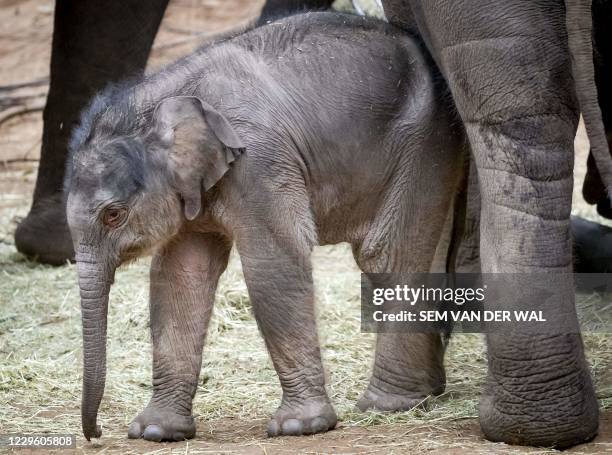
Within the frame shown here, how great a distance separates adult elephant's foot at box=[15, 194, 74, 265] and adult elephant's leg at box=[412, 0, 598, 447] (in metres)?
3.47

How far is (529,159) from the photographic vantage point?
12.9 feet

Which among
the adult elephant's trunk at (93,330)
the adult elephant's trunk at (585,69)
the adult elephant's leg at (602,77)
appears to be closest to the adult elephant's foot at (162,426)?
the adult elephant's trunk at (93,330)

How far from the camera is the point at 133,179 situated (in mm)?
4113

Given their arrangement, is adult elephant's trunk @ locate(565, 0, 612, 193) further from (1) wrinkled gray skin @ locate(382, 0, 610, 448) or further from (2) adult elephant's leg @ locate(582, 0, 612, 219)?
(2) adult elephant's leg @ locate(582, 0, 612, 219)

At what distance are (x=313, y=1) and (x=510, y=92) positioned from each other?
115 inches

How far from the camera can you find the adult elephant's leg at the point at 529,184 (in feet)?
12.8

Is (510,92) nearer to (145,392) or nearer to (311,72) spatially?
(311,72)

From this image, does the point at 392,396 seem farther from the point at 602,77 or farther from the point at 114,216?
the point at 602,77

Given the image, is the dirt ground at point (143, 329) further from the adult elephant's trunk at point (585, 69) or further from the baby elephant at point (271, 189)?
the adult elephant's trunk at point (585, 69)

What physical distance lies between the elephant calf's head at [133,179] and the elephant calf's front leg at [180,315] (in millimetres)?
196

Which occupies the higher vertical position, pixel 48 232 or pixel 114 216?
pixel 48 232

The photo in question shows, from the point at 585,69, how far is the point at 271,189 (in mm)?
1006

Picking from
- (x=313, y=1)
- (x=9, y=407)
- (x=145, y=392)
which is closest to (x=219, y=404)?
(x=145, y=392)

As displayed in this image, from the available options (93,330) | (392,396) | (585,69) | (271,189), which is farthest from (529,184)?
(93,330)
